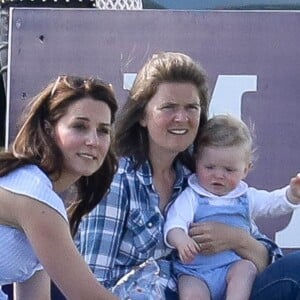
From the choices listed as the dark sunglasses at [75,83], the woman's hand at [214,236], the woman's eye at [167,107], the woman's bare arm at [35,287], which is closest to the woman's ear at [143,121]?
the woman's eye at [167,107]

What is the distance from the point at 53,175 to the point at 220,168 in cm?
64

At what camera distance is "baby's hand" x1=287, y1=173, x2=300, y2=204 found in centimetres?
311

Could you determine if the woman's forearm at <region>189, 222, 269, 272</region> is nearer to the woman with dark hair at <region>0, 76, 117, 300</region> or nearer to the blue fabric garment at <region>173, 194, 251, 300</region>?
the blue fabric garment at <region>173, 194, 251, 300</region>

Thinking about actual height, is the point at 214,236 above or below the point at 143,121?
below

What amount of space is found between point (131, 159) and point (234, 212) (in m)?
0.35

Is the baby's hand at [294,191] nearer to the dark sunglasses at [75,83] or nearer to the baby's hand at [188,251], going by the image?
the baby's hand at [188,251]

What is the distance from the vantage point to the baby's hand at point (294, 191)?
3105 mm

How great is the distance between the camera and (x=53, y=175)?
2.57 metres

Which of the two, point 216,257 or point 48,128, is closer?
point 48,128

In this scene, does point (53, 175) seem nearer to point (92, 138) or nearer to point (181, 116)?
point (92, 138)

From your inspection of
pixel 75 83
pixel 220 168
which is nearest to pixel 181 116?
pixel 220 168

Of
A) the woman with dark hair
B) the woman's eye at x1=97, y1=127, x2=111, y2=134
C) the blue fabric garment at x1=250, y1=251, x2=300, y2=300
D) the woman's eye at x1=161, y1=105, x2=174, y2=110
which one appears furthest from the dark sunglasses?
the blue fabric garment at x1=250, y1=251, x2=300, y2=300

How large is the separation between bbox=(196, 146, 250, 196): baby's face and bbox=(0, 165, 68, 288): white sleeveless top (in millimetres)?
642

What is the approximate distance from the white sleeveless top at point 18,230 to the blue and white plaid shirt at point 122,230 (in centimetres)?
32
